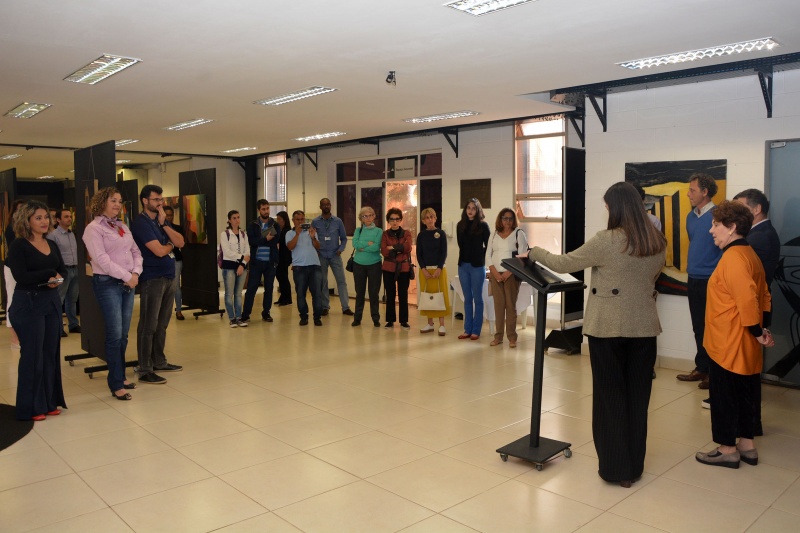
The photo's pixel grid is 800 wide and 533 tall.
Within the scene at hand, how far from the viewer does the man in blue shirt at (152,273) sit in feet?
18.0

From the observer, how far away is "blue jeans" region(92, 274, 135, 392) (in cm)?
505

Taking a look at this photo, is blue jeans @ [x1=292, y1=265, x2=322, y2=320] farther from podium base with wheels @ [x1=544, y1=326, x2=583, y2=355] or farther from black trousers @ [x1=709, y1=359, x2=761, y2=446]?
black trousers @ [x1=709, y1=359, x2=761, y2=446]

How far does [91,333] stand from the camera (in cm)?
614

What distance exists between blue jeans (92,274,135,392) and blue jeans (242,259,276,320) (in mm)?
3574

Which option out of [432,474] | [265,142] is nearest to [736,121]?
[432,474]

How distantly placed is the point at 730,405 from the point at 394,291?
513 centimetres

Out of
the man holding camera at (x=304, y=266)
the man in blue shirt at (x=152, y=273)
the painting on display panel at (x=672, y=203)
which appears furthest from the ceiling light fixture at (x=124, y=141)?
the painting on display panel at (x=672, y=203)

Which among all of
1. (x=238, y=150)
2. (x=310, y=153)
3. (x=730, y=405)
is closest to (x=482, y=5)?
(x=730, y=405)

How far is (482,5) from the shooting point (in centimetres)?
414

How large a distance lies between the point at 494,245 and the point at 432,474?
4002 mm

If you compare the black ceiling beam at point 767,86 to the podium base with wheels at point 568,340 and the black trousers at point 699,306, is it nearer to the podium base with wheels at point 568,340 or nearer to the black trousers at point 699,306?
the black trousers at point 699,306

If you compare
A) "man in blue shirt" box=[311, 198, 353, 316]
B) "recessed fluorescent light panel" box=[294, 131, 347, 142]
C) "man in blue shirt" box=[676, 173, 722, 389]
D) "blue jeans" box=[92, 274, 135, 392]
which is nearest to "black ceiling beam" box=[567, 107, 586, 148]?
"man in blue shirt" box=[676, 173, 722, 389]

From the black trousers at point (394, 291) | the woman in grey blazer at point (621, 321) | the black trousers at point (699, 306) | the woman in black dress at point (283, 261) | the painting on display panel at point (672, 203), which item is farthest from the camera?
the woman in black dress at point (283, 261)

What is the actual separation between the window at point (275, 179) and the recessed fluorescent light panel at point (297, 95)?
19.0 feet
